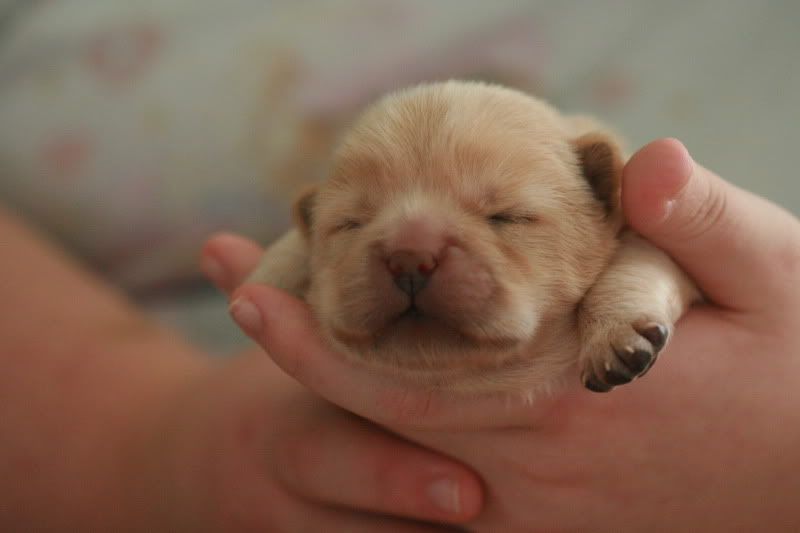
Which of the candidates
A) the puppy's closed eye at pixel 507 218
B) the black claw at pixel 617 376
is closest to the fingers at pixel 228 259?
the puppy's closed eye at pixel 507 218

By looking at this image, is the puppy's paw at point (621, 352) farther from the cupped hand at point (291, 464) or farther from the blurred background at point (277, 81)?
the blurred background at point (277, 81)

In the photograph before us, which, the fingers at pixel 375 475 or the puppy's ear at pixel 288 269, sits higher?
the puppy's ear at pixel 288 269

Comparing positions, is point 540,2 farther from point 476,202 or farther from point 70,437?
point 70,437

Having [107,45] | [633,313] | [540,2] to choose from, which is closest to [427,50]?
[540,2]

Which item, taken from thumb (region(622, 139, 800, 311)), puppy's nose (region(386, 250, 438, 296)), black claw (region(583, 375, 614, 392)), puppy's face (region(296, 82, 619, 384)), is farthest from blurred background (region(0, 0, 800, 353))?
black claw (region(583, 375, 614, 392))

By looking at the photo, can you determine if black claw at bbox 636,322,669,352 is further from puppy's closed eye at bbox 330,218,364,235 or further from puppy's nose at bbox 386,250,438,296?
puppy's closed eye at bbox 330,218,364,235
